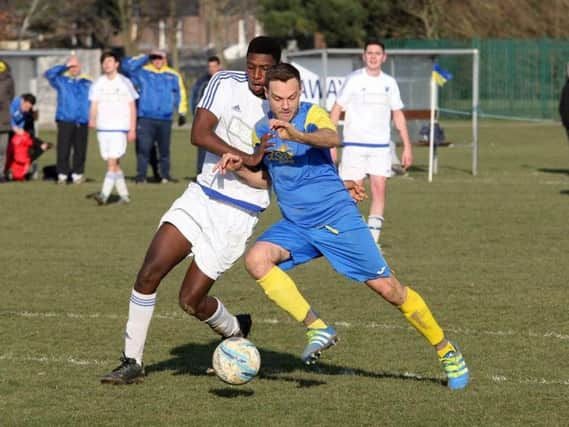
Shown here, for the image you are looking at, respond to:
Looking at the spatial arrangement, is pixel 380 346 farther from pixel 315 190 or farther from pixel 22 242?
pixel 22 242

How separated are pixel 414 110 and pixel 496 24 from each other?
3020cm

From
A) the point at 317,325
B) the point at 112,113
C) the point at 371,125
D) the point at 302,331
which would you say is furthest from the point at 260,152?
the point at 112,113

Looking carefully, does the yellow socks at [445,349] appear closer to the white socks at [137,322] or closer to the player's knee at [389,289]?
the player's knee at [389,289]

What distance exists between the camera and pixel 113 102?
19.3 metres

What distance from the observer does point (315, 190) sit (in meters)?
7.32

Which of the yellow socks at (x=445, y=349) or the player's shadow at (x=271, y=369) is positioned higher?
the yellow socks at (x=445, y=349)

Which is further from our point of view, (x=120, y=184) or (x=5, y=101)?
(x=5, y=101)

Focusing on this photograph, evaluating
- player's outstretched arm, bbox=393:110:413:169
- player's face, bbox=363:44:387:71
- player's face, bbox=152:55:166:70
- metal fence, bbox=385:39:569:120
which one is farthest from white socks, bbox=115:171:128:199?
metal fence, bbox=385:39:569:120

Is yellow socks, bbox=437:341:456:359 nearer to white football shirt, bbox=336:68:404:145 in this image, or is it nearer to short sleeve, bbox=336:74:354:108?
white football shirt, bbox=336:68:404:145

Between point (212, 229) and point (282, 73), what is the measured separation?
1123 millimetres

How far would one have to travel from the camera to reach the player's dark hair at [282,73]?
698cm

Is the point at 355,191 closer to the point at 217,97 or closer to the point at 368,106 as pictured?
the point at 217,97

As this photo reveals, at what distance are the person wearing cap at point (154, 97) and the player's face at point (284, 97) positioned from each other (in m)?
14.9

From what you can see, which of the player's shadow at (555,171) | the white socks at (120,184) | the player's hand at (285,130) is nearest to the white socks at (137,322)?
the player's hand at (285,130)
